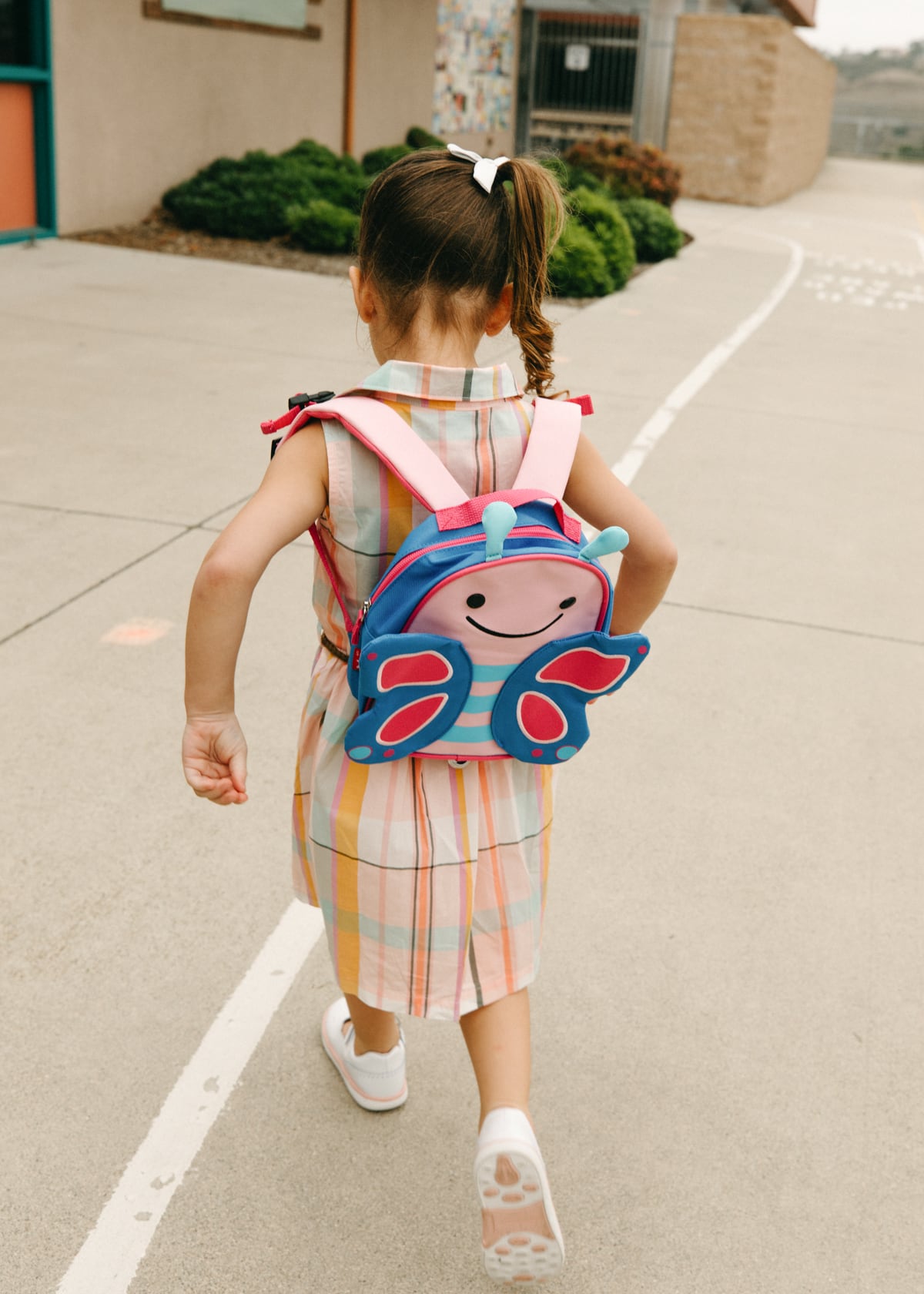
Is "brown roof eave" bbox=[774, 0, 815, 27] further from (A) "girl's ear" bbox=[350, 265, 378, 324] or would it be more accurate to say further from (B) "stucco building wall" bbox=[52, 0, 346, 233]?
(A) "girl's ear" bbox=[350, 265, 378, 324]

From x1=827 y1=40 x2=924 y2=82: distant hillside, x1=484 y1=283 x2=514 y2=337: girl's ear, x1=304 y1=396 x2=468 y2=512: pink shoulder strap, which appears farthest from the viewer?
x1=827 y1=40 x2=924 y2=82: distant hillside

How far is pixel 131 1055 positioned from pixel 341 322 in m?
7.92

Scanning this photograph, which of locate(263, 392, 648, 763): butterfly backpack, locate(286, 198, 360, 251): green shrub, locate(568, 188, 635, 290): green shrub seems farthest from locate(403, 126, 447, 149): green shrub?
locate(263, 392, 648, 763): butterfly backpack

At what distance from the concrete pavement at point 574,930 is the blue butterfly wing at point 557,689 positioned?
0.85 metres

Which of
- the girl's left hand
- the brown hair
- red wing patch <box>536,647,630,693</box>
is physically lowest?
the girl's left hand

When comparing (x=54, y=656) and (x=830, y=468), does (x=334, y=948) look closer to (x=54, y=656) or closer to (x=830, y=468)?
(x=54, y=656)

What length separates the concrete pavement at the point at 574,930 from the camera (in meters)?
2.07

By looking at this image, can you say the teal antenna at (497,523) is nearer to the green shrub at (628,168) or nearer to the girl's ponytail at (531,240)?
the girl's ponytail at (531,240)

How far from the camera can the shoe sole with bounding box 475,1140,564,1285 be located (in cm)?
173

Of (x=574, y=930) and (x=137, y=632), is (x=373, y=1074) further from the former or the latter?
(x=137, y=632)

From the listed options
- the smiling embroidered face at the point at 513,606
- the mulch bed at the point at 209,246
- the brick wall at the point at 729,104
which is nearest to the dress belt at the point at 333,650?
the smiling embroidered face at the point at 513,606

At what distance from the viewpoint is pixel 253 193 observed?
13578 millimetres

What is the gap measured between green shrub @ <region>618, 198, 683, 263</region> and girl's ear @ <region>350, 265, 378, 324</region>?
13.9 metres

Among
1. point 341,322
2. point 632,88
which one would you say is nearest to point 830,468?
point 341,322
